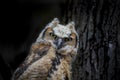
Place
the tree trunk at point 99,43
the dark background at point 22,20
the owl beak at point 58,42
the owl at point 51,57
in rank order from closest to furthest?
the owl at point 51,57
the owl beak at point 58,42
the tree trunk at point 99,43
the dark background at point 22,20

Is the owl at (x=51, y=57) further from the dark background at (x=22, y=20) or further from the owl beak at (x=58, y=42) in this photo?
the dark background at (x=22, y=20)

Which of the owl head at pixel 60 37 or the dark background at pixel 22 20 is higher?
the dark background at pixel 22 20

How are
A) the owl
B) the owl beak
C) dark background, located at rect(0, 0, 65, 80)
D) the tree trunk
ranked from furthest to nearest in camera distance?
dark background, located at rect(0, 0, 65, 80) < the tree trunk < the owl beak < the owl

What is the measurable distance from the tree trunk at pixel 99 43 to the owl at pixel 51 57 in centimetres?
82

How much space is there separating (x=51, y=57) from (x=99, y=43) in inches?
45.9

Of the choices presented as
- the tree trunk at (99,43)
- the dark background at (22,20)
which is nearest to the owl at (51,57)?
the tree trunk at (99,43)

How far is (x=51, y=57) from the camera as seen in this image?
3338 millimetres

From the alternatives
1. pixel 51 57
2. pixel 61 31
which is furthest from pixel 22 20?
pixel 51 57

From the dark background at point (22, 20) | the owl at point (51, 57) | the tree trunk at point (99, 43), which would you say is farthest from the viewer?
the dark background at point (22, 20)

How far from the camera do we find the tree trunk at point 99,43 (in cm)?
440

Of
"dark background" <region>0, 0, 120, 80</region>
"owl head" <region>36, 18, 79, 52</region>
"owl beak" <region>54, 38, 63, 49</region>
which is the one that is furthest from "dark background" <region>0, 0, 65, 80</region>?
"owl beak" <region>54, 38, 63, 49</region>

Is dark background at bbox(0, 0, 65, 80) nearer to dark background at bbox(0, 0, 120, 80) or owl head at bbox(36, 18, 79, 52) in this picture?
dark background at bbox(0, 0, 120, 80)

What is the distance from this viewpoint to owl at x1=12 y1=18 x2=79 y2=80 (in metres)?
3.24

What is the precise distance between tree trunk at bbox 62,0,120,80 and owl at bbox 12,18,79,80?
0.82m
